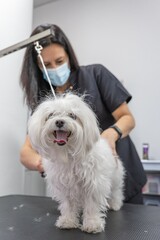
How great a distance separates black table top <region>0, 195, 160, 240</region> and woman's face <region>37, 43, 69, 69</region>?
640 mm

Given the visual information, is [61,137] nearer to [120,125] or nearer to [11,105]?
[120,125]

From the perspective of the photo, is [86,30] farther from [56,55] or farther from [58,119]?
[58,119]

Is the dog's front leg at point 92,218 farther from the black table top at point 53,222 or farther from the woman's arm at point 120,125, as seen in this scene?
the woman's arm at point 120,125

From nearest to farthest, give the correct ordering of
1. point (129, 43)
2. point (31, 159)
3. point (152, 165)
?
point (31, 159) < point (152, 165) < point (129, 43)

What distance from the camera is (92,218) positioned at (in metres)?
0.87

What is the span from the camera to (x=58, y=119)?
800 mm

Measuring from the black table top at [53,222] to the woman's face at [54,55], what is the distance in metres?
0.64

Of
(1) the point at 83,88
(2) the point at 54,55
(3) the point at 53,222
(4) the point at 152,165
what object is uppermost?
(2) the point at 54,55

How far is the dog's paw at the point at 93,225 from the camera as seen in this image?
→ 32.9 inches

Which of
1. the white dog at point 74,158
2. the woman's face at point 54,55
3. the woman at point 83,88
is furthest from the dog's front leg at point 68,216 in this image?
the woman's face at point 54,55

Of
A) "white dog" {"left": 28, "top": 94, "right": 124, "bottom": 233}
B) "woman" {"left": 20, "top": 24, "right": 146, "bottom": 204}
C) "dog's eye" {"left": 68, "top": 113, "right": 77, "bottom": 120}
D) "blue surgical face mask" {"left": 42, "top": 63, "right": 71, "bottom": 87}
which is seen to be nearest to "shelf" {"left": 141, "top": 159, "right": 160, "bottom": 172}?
"woman" {"left": 20, "top": 24, "right": 146, "bottom": 204}

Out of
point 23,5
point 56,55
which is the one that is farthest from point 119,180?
point 23,5

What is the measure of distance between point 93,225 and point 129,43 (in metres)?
2.27

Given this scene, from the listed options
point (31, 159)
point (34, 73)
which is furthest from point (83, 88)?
point (31, 159)
